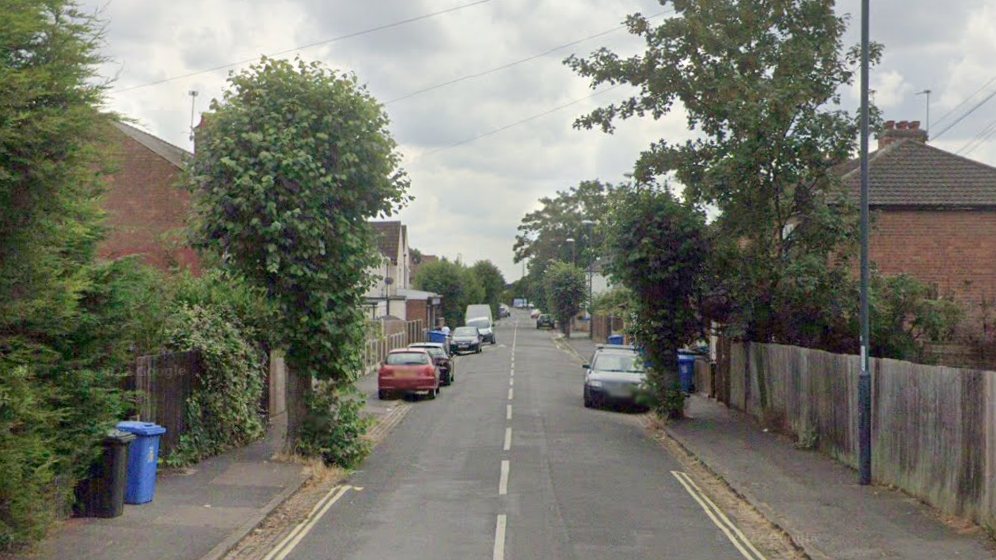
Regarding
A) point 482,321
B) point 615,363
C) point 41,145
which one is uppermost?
point 41,145

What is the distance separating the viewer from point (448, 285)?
3012 inches

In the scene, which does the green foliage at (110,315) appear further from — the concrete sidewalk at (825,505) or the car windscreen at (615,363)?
the car windscreen at (615,363)

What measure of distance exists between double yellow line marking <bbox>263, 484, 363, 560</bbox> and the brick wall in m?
19.3

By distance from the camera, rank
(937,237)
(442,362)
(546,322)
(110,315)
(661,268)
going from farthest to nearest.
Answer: (546,322), (442,362), (937,237), (661,268), (110,315)

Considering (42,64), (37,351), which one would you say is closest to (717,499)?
(37,351)

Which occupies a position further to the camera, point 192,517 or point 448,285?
point 448,285

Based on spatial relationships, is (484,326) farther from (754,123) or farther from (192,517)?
(192,517)

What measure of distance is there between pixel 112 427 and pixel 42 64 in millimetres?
4523

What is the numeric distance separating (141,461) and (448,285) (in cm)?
6456

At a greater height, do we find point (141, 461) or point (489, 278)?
point (489, 278)

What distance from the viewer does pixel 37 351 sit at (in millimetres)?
9398

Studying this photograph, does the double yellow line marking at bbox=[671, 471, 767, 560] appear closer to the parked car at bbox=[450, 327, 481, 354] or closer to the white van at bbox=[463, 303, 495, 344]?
the parked car at bbox=[450, 327, 481, 354]

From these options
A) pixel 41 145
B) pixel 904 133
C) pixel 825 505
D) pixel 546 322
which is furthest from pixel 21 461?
pixel 546 322

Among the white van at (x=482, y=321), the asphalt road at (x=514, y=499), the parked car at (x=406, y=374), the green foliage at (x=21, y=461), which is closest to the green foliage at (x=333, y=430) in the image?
the asphalt road at (x=514, y=499)
